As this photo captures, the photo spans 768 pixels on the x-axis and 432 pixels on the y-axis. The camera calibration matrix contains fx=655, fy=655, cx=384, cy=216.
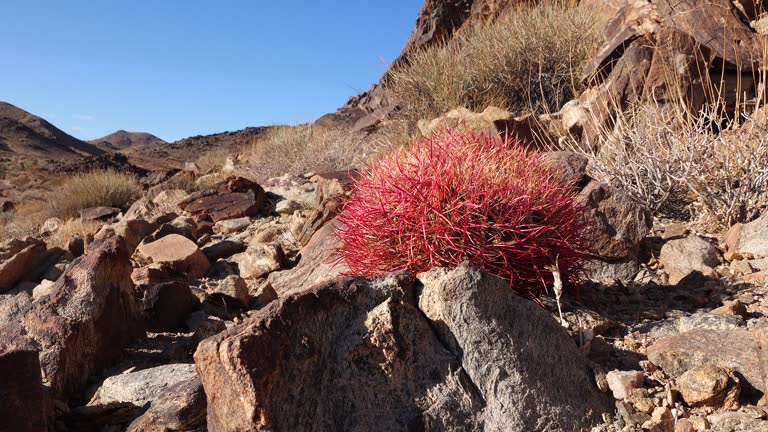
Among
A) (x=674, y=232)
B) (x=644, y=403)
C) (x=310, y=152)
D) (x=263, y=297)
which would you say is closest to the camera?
(x=644, y=403)

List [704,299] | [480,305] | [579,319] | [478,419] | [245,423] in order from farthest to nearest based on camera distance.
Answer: [704,299]
[579,319]
[480,305]
[478,419]
[245,423]

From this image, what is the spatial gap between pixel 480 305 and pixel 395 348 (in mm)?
382

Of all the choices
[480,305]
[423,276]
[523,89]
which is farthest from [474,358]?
[523,89]

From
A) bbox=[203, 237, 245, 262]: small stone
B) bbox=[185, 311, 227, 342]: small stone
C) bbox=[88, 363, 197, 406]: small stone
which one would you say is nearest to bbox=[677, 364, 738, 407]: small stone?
bbox=[88, 363, 197, 406]: small stone

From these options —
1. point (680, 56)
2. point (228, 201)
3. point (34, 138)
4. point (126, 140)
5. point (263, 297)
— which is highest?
point (126, 140)

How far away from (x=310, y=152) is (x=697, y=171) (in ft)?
26.2

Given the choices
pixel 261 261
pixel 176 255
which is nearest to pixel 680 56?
pixel 261 261

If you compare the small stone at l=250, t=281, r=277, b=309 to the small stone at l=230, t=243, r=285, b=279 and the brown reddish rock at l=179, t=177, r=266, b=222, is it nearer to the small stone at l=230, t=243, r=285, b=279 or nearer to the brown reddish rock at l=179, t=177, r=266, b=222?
the small stone at l=230, t=243, r=285, b=279

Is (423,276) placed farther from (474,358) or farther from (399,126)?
(399,126)

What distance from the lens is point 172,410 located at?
2.44 m

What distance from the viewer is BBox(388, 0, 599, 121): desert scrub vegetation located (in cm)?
1047

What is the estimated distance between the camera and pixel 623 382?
8.30ft

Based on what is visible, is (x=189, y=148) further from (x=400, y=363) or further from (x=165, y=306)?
(x=400, y=363)

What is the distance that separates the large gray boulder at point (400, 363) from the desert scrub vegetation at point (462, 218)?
0.54m
